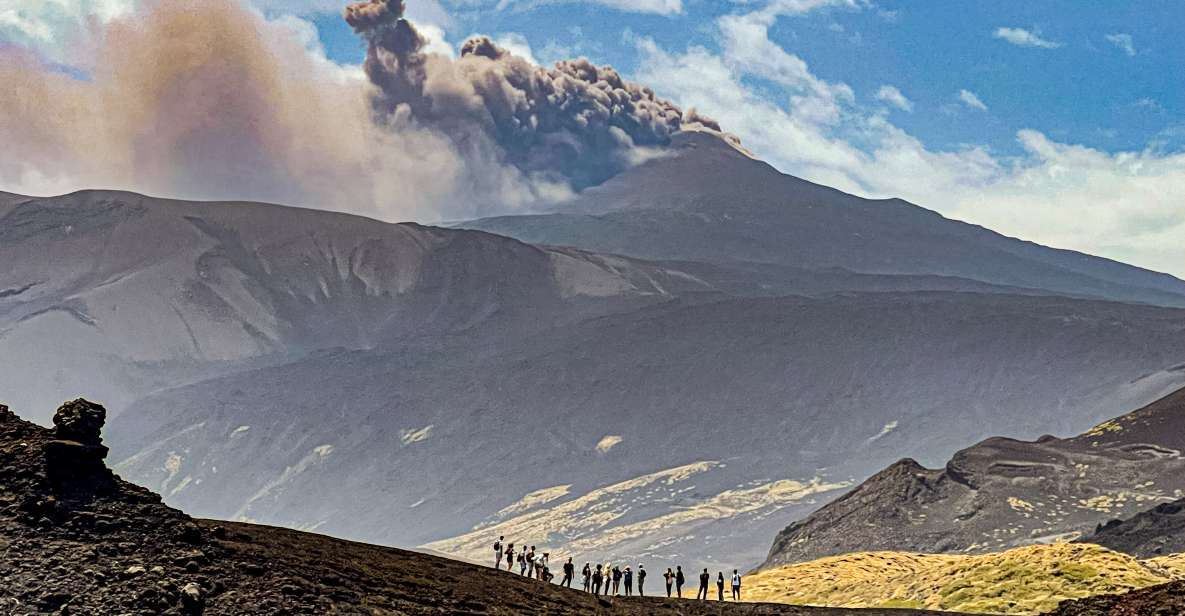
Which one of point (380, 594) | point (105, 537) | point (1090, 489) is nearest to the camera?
point (105, 537)

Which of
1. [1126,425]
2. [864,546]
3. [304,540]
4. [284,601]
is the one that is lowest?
[284,601]

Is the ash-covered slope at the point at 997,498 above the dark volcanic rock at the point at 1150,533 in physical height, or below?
above

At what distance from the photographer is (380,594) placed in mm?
31938

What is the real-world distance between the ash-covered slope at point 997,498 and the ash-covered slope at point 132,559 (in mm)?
83321

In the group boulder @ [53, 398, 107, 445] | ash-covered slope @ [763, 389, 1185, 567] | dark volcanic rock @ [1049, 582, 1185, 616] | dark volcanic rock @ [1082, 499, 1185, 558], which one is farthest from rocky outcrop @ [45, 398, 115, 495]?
ash-covered slope @ [763, 389, 1185, 567]

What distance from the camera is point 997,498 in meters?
121

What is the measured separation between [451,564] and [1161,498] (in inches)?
3600

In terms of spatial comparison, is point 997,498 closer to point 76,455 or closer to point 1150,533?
point 1150,533

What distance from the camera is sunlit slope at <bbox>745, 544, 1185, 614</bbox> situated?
49.7 meters

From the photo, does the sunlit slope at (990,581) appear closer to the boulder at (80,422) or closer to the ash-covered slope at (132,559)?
the ash-covered slope at (132,559)

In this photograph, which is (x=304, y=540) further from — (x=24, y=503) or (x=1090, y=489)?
(x=1090, y=489)

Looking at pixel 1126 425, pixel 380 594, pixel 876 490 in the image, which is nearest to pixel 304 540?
pixel 380 594

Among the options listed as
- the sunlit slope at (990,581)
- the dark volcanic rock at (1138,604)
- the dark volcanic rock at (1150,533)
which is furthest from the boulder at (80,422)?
the dark volcanic rock at (1150,533)

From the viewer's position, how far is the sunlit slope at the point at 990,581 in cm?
4972
